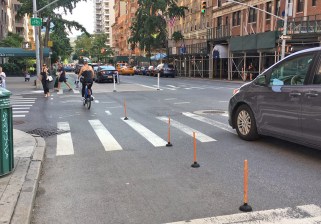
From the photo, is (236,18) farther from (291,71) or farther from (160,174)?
(160,174)

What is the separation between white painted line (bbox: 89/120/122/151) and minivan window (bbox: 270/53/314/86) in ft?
11.3

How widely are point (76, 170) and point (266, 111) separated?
3779 millimetres

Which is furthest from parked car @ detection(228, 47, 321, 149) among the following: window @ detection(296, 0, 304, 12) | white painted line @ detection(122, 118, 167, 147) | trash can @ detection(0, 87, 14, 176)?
window @ detection(296, 0, 304, 12)

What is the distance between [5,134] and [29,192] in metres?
1.05

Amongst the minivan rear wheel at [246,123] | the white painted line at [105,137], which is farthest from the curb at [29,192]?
the minivan rear wheel at [246,123]

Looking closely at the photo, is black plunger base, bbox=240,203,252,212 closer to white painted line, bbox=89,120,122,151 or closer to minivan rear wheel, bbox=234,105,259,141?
minivan rear wheel, bbox=234,105,259,141

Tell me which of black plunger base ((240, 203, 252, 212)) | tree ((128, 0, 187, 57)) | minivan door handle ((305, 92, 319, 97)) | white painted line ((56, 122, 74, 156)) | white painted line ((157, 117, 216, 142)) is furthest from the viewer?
tree ((128, 0, 187, 57))

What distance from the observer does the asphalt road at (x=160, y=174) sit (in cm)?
457

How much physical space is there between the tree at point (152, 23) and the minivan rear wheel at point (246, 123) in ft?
175

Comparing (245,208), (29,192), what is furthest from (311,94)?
A: (29,192)

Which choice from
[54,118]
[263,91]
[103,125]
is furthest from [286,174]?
[54,118]

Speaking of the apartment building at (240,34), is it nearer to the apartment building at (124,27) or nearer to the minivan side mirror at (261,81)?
the minivan side mirror at (261,81)

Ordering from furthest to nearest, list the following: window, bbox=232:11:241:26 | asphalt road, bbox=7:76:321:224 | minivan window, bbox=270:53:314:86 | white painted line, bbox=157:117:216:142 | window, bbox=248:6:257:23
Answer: window, bbox=232:11:241:26
window, bbox=248:6:257:23
white painted line, bbox=157:117:216:142
minivan window, bbox=270:53:314:86
asphalt road, bbox=7:76:321:224

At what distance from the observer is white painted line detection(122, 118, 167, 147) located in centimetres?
816
